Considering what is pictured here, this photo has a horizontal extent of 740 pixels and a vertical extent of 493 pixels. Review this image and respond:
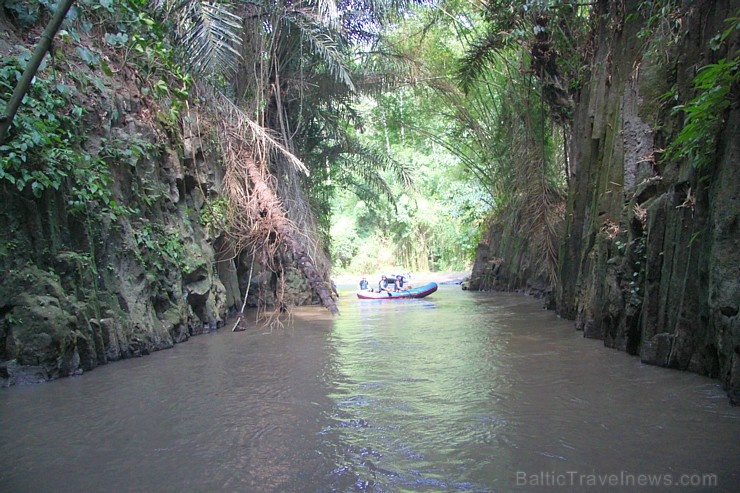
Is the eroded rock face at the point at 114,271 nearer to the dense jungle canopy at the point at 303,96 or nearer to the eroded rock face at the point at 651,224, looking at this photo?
the dense jungle canopy at the point at 303,96

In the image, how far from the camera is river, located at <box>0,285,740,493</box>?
3.19 meters

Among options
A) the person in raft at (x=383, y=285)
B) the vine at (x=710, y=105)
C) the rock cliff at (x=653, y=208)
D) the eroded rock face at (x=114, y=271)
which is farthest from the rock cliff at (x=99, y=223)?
the person in raft at (x=383, y=285)

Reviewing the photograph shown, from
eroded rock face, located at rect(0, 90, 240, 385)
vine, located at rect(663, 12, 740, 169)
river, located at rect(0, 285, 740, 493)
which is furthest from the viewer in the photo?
eroded rock face, located at rect(0, 90, 240, 385)

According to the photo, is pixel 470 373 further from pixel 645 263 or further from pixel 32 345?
pixel 32 345

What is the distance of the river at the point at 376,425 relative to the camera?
10.5 feet

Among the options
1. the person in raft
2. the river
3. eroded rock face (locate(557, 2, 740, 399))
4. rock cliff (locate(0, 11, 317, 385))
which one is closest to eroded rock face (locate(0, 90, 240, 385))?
rock cliff (locate(0, 11, 317, 385))

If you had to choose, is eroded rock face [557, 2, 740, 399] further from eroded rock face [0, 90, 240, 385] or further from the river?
eroded rock face [0, 90, 240, 385]

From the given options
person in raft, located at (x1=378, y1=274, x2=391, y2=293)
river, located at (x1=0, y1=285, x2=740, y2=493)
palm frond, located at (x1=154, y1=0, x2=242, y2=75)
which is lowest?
river, located at (x1=0, y1=285, x2=740, y2=493)

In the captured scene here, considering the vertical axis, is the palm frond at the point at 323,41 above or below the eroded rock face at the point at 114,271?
above

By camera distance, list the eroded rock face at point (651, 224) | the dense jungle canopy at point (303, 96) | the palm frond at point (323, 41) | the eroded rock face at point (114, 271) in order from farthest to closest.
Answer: the palm frond at point (323, 41), the dense jungle canopy at point (303, 96), the eroded rock face at point (114, 271), the eroded rock face at point (651, 224)

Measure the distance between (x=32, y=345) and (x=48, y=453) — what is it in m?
2.19

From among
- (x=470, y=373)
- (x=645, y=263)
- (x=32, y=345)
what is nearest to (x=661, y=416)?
(x=470, y=373)

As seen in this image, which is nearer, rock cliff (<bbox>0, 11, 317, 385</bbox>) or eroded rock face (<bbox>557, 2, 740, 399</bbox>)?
eroded rock face (<bbox>557, 2, 740, 399</bbox>)

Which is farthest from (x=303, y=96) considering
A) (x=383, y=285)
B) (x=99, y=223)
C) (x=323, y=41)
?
(x=383, y=285)
